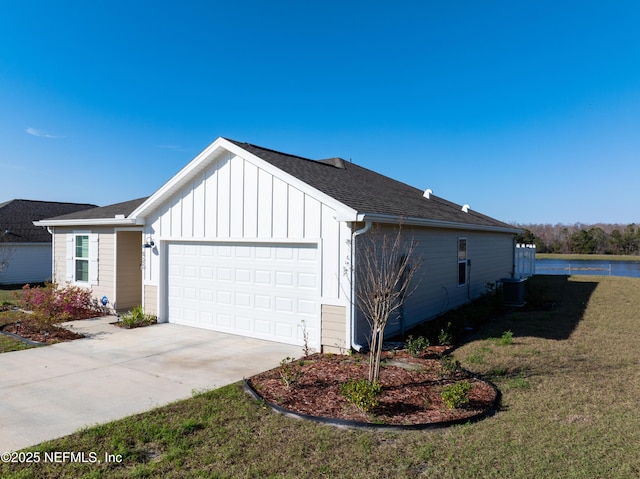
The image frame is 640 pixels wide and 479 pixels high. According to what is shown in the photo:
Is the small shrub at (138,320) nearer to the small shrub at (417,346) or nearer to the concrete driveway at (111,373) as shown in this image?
the concrete driveway at (111,373)

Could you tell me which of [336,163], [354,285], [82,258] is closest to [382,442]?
[354,285]

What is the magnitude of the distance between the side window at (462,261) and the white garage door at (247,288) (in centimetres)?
636

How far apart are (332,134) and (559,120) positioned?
10322 mm

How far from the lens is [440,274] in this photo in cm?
1130

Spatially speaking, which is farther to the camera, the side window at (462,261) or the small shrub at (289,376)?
the side window at (462,261)

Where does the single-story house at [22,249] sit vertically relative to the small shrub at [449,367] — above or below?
above

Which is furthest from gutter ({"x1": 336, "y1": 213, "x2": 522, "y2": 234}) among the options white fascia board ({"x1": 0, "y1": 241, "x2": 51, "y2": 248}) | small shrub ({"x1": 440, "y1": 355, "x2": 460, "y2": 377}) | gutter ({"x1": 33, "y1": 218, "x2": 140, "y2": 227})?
white fascia board ({"x1": 0, "y1": 241, "x2": 51, "y2": 248})

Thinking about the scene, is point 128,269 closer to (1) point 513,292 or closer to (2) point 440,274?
(2) point 440,274

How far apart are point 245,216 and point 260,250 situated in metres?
0.85

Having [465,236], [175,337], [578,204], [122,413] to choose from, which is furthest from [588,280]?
[122,413]

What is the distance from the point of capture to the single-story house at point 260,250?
7879mm

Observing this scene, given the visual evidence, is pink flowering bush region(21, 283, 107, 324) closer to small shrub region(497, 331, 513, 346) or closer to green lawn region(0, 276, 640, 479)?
green lawn region(0, 276, 640, 479)

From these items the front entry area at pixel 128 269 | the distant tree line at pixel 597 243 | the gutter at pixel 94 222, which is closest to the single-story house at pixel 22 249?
the gutter at pixel 94 222

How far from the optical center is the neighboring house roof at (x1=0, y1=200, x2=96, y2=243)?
805 inches
